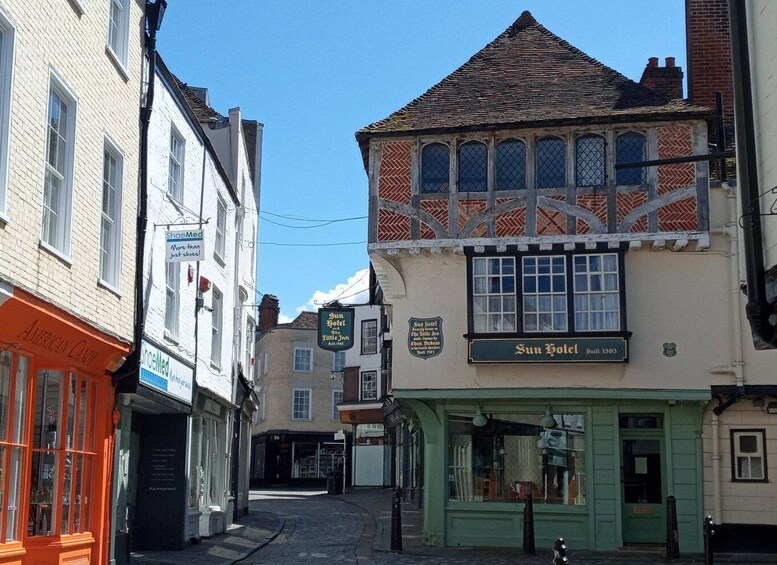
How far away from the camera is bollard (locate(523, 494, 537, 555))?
1720cm

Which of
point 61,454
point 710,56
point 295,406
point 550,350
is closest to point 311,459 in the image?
point 295,406

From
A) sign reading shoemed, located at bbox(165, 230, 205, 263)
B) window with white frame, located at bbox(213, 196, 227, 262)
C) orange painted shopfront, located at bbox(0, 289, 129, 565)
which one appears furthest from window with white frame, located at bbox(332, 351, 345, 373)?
orange painted shopfront, located at bbox(0, 289, 129, 565)

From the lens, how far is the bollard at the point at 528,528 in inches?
677

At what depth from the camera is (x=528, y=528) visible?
679 inches

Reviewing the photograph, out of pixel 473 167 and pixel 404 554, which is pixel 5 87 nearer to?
pixel 473 167

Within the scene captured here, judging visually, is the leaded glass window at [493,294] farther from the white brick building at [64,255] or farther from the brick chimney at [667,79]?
the white brick building at [64,255]

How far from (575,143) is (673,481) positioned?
20.9ft

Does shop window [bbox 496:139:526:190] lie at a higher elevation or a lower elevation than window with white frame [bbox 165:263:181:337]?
higher

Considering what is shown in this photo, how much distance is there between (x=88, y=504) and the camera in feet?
43.6

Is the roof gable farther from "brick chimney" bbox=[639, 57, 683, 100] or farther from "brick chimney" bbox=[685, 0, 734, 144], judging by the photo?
"brick chimney" bbox=[685, 0, 734, 144]

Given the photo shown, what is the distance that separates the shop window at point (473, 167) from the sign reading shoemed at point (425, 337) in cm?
254

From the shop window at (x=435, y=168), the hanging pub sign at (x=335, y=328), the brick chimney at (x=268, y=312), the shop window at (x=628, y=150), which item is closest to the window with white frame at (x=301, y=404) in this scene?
the brick chimney at (x=268, y=312)

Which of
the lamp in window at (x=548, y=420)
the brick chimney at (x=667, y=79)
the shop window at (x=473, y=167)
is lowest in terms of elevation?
the lamp in window at (x=548, y=420)

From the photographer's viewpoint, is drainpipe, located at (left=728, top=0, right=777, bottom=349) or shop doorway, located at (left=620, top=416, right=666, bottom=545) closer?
drainpipe, located at (left=728, top=0, right=777, bottom=349)
